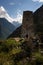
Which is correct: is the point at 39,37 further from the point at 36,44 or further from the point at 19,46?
the point at 19,46

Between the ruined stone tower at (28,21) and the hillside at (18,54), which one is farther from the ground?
the ruined stone tower at (28,21)

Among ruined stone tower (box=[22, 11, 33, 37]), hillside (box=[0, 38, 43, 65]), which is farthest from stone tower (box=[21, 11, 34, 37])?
hillside (box=[0, 38, 43, 65])

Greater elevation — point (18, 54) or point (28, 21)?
point (28, 21)

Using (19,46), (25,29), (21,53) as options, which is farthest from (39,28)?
(21,53)

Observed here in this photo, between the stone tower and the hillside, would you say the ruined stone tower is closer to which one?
the stone tower

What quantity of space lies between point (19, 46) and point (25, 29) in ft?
41.6

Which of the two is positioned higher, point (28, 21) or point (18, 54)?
point (28, 21)

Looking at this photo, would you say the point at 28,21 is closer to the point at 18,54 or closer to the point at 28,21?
the point at 28,21

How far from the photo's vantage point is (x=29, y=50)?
22.4 m

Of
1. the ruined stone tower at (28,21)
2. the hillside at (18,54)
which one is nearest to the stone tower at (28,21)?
the ruined stone tower at (28,21)

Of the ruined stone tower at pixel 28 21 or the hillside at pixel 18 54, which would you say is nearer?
the hillside at pixel 18 54

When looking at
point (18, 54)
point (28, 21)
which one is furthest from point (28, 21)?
point (18, 54)

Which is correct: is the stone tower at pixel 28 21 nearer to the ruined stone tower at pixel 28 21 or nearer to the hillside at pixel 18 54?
the ruined stone tower at pixel 28 21

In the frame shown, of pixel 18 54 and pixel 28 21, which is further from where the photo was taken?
pixel 28 21
